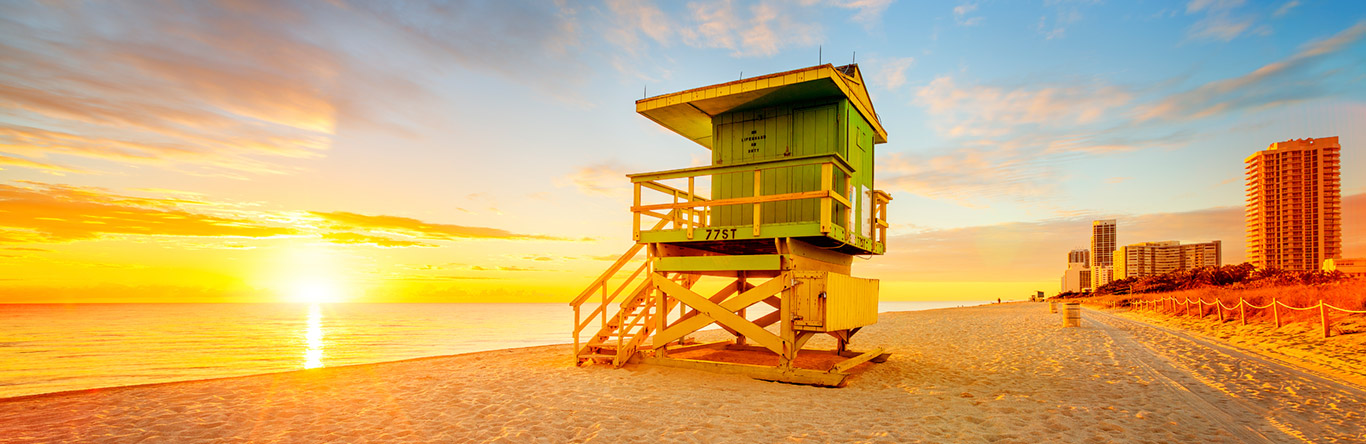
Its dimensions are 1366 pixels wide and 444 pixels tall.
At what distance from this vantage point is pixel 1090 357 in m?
12.8

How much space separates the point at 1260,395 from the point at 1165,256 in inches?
7005

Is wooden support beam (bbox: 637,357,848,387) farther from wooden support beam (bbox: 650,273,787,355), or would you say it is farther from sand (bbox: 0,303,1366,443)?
wooden support beam (bbox: 650,273,787,355)

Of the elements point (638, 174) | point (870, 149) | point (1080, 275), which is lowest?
point (1080, 275)

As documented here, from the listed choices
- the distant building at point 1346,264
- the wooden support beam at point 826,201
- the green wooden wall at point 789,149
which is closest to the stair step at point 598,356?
the green wooden wall at point 789,149

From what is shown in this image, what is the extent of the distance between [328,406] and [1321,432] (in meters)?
10.8

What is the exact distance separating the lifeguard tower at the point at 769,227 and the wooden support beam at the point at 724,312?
0.02m

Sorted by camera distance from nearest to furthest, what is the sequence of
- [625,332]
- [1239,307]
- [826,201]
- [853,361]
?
1. [826,201]
2. [853,361]
3. [625,332]
4. [1239,307]

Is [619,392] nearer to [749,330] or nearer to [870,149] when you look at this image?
[749,330]

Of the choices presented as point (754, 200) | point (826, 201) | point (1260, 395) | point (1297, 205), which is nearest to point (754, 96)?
point (754, 200)

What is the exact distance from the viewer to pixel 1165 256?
488 feet

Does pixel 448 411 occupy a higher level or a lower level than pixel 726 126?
lower

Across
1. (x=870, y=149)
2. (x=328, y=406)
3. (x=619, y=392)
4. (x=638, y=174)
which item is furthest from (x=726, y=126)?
(x=328, y=406)

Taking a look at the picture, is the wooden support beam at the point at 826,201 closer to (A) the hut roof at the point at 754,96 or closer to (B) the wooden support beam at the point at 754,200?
(B) the wooden support beam at the point at 754,200

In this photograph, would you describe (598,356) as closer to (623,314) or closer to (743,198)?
(623,314)
